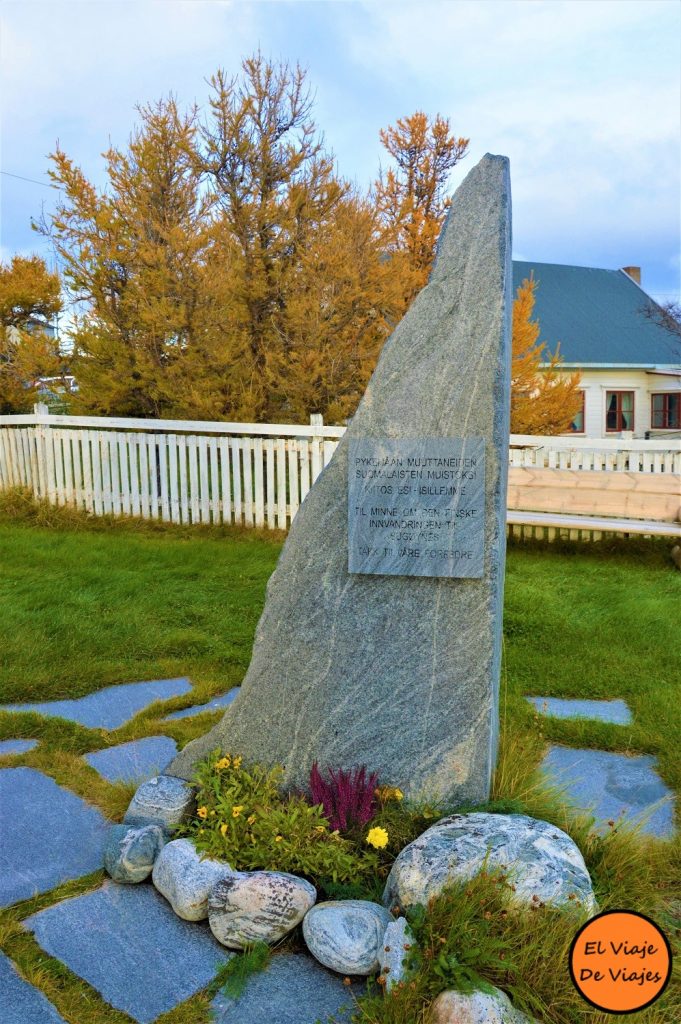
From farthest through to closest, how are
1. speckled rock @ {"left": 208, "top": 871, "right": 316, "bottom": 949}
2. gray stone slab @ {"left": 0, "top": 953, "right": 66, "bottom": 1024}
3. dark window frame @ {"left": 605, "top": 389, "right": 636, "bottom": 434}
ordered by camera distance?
dark window frame @ {"left": 605, "top": 389, "right": 636, "bottom": 434}
speckled rock @ {"left": 208, "top": 871, "right": 316, "bottom": 949}
gray stone slab @ {"left": 0, "top": 953, "right": 66, "bottom": 1024}

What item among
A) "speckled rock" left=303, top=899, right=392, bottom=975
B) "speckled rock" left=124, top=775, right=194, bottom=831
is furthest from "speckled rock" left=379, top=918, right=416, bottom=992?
"speckled rock" left=124, top=775, right=194, bottom=831

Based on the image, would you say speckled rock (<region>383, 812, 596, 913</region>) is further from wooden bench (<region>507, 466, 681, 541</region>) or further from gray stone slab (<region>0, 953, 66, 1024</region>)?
wooden bench (<region>507, 466, 681, 541</region>)

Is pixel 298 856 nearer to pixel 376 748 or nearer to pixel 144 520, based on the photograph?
pixel 376 748

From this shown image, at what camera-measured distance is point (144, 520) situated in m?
9.82

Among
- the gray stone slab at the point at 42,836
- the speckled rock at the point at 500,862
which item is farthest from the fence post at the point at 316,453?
the speckled rock at the point at 500,862

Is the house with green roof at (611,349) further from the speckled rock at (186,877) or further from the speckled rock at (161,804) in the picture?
the speckled rock at (186,877)

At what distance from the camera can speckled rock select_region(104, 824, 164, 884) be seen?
279 centimetres

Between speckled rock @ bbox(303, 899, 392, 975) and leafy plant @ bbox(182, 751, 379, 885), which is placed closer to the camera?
speckled rock @ bbox(303, 899, 392, 975)

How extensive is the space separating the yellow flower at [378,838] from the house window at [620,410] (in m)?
24.2

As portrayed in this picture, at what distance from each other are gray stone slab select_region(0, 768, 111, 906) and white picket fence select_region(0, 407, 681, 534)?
5.99 m

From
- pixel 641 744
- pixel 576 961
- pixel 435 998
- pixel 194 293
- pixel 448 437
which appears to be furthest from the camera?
pixel 194 293

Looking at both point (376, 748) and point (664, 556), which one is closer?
point (376, 748)

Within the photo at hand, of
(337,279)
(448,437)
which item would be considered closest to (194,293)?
(337,279)

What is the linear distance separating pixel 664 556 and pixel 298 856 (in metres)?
6.52
